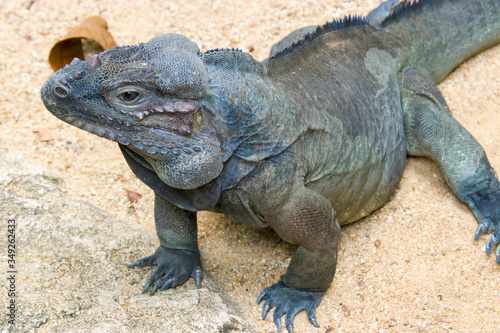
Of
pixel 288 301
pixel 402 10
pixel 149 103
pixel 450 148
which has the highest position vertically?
pixel 149 103

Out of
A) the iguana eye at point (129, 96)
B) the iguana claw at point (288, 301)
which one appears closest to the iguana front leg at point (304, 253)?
the iguana claw at point (288, 301)

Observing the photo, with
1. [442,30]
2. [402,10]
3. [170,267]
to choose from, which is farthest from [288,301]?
[442,30]

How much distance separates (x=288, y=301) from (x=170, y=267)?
2.73 feet

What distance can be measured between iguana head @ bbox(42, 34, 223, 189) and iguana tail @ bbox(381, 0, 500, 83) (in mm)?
2495

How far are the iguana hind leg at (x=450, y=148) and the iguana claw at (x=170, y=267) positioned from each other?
207cm

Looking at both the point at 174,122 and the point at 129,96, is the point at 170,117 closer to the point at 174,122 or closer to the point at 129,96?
the point at 174,122

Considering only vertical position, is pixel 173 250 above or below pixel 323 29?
below

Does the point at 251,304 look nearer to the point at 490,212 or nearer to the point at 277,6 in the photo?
the point at 490,212

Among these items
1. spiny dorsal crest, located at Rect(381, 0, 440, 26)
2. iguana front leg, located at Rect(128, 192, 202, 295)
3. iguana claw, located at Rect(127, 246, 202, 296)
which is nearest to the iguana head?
iguana front leg, located at Rect(128, 192, 202, 295)

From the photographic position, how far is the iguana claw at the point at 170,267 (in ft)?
12.4

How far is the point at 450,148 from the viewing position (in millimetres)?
4535

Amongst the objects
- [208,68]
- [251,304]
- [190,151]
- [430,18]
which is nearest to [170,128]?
[190,151]

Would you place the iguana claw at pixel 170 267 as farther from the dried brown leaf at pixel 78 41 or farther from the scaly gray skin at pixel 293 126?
the dried brown leaf at pixel 78 41

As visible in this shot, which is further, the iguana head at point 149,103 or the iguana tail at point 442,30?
the iguana tail at point 442,30
